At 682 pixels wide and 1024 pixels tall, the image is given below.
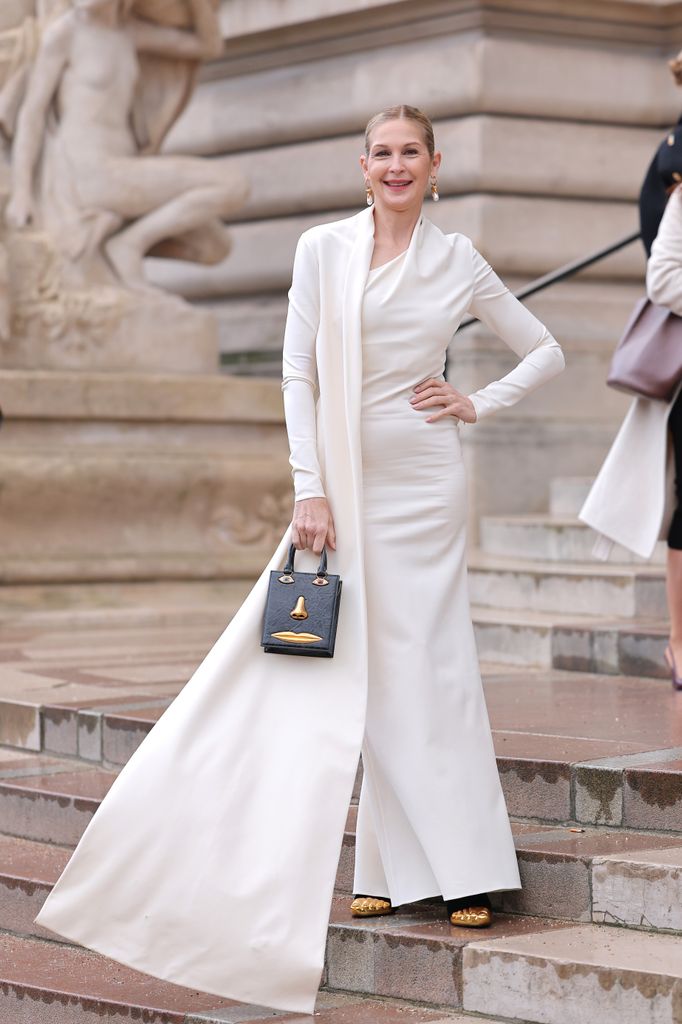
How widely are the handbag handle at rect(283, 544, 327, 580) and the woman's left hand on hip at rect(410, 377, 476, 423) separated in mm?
392

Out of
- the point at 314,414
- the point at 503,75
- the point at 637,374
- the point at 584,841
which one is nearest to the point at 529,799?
the point at 584,841

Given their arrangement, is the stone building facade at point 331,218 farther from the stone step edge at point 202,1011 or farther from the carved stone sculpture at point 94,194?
the stone step edge at point 202,1011

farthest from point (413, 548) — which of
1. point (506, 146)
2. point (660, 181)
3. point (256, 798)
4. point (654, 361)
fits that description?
point (506, 146)

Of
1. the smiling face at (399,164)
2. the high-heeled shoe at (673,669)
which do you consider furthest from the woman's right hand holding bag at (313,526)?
the high-heeled shoe at (673,669)

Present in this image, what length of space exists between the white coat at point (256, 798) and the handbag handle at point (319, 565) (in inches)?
0.9

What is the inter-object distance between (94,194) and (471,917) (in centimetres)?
690

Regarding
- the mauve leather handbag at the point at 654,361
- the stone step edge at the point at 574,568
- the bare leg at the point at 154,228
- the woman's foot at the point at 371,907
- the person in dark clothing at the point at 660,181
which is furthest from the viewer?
the bare leg at the point at 154,228

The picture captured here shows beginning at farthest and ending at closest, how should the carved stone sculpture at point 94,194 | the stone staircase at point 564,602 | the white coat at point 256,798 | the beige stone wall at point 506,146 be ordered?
the beige stone wall at point 506,146 → the carved stone sculpture at point 94,194 → the stone staircase at point 564,602 → the white coat at point 256,798

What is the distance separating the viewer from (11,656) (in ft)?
27.7

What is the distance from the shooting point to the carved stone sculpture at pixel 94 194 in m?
10.6

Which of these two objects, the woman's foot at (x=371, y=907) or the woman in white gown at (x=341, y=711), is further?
the woman's foot at (x=371, y=907)

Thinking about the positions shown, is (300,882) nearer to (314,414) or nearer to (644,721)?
(314,414)

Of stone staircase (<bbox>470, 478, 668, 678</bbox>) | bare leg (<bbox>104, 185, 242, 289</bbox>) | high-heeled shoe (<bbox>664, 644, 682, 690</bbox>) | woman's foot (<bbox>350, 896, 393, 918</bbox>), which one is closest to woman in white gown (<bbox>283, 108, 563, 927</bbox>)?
woman's foot (<bbox>350, 896, 393, 918</bbox>)

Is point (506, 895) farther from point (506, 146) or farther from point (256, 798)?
point (506, 146)
